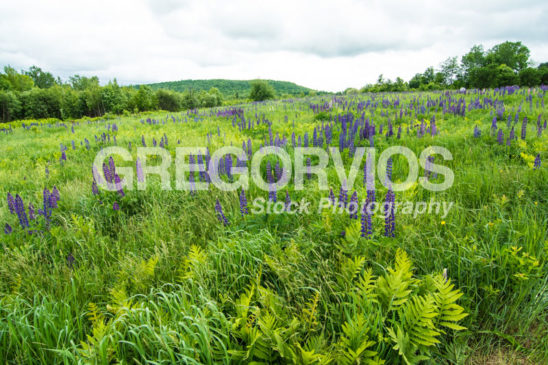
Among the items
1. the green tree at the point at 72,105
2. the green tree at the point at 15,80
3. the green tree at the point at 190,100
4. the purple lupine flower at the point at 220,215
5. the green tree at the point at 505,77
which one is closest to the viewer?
the purple lupine flower at the point at 220,215

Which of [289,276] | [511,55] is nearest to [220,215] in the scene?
[289,276]

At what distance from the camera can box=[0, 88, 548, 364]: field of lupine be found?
1.66 metres

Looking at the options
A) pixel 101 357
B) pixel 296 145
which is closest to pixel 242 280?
pixel 101 357

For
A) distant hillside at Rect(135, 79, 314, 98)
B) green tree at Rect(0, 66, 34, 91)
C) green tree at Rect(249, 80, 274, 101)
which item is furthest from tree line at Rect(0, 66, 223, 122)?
distant hillside at Rect(135, 79, 314, 98)

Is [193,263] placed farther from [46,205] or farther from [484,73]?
[484,73]

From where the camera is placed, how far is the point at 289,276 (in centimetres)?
228

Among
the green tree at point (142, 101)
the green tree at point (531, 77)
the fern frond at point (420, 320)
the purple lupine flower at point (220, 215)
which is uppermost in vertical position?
the green tree at point (142, 101)

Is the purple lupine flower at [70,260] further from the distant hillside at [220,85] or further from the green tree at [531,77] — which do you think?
the distant hillside at [220,85]

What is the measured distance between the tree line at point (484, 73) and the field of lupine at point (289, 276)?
29502 millimetres

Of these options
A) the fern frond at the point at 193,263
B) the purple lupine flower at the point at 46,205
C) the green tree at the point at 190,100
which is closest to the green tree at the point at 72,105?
the green tree at the point at 190,100

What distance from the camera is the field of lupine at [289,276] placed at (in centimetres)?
166

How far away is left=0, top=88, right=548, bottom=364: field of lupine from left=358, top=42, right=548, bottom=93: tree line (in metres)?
29.5

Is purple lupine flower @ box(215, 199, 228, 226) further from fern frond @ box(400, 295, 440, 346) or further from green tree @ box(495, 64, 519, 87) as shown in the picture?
green tree @ box(495, 64, 519, 87)

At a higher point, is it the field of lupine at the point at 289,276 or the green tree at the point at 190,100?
the green tree at the point at 190,100
